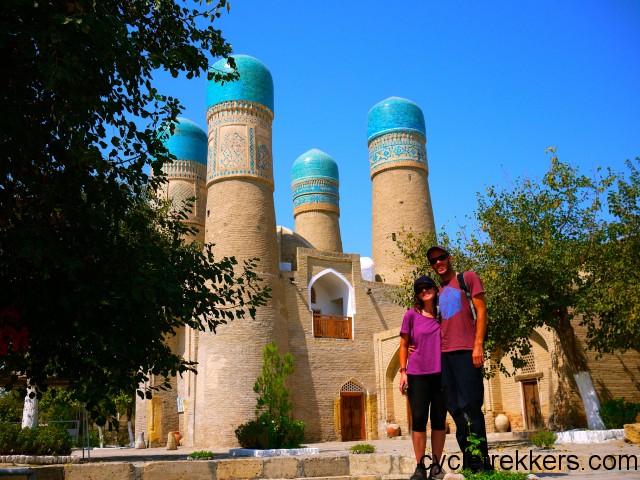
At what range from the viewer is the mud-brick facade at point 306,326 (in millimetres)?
17547

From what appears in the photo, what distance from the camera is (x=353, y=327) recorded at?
21.3 meters

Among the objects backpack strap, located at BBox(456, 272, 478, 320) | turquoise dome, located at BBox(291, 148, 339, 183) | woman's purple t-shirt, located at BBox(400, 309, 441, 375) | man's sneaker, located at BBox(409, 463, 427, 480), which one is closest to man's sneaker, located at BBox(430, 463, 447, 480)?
man's sneaker, located at BBox(409, 463, 427, 480)

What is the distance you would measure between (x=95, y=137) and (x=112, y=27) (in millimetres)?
1007

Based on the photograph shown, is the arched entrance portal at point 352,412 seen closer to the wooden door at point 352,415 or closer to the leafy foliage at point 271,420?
the wooden door at point 352,415

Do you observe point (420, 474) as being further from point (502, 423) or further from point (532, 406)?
point (502, 423)

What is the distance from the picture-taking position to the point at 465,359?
4.17m

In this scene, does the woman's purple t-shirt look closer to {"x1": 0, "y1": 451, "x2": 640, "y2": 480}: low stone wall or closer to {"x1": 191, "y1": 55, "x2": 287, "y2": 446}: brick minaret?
{"x1": 0, "y1": 451, "x2": 640, "y2": 480}: low stone wall

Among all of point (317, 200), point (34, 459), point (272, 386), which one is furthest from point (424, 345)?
point (317, 200)

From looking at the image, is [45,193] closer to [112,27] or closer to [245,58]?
[112,27]

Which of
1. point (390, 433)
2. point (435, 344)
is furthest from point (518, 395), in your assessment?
point (435, 344)

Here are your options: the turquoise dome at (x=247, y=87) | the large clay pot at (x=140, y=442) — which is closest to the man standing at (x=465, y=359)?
the turquoise dome at (x=247, y=87)

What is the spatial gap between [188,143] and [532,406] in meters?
15.8

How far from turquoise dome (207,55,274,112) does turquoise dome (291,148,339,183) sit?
9.01 m

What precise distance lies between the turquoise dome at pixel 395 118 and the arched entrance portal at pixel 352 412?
34.4ft
